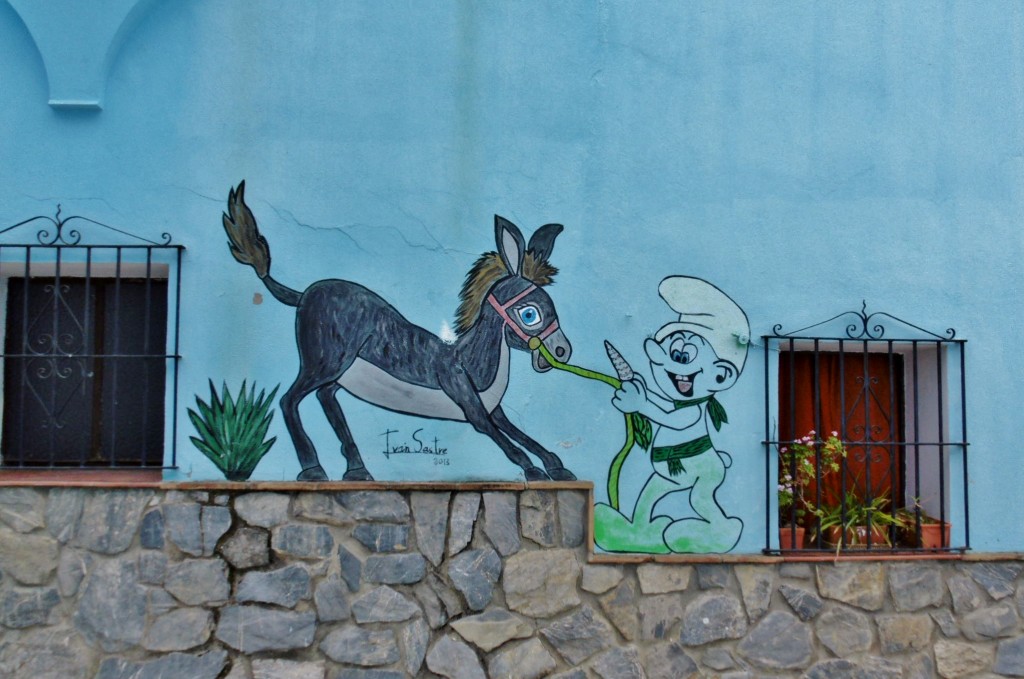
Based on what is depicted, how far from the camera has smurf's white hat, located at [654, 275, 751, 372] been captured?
15.2 ft

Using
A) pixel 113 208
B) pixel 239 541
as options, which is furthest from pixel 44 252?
pixel 239 541

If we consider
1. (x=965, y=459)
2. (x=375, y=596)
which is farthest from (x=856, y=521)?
(x=375, y=596)

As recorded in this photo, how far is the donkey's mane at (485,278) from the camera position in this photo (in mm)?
4555

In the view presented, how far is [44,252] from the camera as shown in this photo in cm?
452

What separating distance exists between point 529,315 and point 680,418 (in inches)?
38.6

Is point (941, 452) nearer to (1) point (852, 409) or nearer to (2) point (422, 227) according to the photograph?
(1) point (852, 409)

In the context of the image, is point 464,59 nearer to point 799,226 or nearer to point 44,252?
point 799,226

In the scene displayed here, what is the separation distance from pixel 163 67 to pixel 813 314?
12.3 ft

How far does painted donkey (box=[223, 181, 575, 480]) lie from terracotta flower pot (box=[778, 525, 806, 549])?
1.21 m

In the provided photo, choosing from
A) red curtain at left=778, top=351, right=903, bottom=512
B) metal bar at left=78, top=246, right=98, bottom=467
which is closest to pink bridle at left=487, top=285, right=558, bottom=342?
red curtain at left=778, top=351, right=903, bottom=512

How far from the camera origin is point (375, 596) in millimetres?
4391

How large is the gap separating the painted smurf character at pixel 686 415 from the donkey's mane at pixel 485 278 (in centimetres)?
65

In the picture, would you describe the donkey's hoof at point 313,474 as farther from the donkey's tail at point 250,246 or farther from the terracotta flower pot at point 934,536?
the terracotta flower pot at point 934,536

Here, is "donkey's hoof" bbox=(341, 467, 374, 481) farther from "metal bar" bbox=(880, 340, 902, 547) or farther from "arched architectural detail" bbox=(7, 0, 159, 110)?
"metal bar" bbox=(880, 340, 902, 547)
